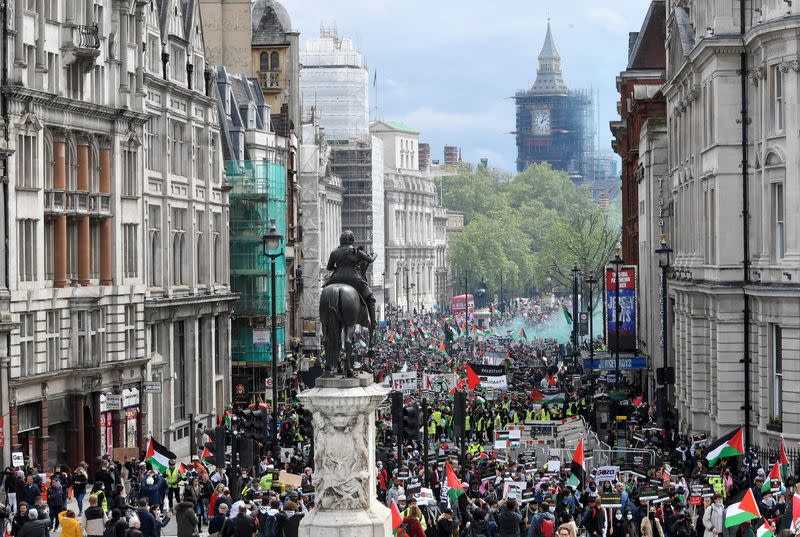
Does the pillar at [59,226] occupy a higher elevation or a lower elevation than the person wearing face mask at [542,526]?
higher

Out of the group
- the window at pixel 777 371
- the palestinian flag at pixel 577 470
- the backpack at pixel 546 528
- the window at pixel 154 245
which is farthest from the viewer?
the window at pixel 154 245

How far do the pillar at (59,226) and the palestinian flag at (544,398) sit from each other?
17.9 m

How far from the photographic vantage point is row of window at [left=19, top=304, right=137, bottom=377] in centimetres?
5288

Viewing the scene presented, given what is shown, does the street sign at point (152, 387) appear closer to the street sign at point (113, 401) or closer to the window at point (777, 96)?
the street sign at point (113, 401)

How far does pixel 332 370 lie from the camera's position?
27031mm

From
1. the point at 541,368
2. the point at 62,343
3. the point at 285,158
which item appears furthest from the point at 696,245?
A: the point at 285,158

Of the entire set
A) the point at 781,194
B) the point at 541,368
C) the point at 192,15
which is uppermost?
the point at 192,15

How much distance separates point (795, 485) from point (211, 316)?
37848 millimetres

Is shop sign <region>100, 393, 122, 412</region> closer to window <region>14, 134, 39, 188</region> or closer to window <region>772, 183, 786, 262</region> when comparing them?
window <region>14, 134, 39, 188</region>

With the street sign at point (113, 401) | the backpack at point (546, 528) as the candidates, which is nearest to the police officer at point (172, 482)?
the street sign at point (113, 401)

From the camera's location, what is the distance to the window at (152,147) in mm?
64562

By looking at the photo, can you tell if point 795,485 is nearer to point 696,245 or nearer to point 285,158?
point 696,245

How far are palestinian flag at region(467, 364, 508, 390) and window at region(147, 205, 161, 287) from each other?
10.0m

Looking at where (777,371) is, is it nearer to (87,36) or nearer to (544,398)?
(544,398)
